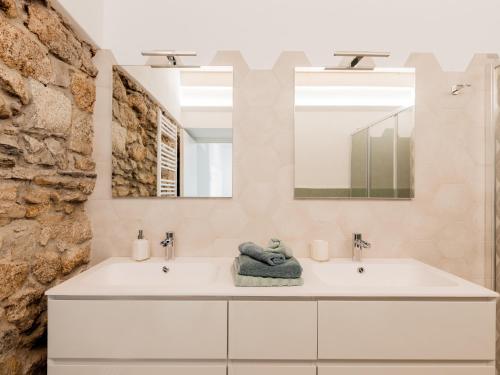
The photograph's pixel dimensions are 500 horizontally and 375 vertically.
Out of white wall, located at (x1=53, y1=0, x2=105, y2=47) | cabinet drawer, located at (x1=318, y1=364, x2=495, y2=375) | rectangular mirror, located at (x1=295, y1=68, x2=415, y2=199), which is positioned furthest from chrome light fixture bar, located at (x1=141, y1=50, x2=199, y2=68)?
cabinet drawer, located at (x1=318, y1=364, x2=495, y2=375)

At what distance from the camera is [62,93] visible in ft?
4.51

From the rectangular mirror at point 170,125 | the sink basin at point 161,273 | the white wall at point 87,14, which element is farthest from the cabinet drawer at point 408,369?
the white wall at point 87,14

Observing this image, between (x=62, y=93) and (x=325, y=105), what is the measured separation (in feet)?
4.29

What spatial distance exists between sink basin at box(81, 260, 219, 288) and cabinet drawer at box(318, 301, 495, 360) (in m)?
0.64

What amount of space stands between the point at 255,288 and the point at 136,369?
0.53m

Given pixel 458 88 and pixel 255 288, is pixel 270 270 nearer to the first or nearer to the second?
pixel 255 288

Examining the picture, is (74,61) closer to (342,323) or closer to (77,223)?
(77,223)

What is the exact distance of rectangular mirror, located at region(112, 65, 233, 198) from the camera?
5.39 feet

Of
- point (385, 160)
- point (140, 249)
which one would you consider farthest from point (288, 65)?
point (140, 249)

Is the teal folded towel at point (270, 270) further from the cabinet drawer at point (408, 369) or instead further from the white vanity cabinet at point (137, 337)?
the cabinet drawer at point (408, 369)

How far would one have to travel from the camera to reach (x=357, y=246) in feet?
5.18

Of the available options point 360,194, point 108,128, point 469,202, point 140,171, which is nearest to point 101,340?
point 140,171

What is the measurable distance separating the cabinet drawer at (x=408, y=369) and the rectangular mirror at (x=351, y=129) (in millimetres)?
814

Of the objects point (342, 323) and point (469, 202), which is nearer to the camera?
point (342, 323)
